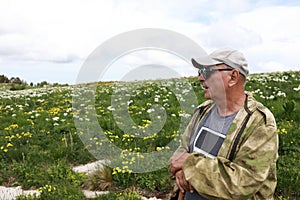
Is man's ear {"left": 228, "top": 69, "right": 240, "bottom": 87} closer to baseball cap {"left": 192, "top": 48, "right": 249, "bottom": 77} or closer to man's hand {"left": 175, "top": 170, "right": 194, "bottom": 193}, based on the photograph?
baseball cap {"left": 192, "top": 48, "right": 249, "bottom": 77}

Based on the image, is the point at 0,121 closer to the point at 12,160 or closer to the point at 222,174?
the point at 12,160

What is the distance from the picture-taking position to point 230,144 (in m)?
2.88

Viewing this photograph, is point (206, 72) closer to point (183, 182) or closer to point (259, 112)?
point (259, 112)

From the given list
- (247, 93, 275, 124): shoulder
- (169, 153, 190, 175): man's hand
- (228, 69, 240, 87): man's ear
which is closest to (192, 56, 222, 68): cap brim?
(228, 69, 240, 87): man's ear

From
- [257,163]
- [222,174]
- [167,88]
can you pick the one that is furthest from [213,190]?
[167,88]

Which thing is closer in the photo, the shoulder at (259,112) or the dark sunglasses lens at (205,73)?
the shoulder at (259,112)

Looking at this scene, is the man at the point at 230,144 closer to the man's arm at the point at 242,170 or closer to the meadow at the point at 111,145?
the man's arm at the point at 242,170

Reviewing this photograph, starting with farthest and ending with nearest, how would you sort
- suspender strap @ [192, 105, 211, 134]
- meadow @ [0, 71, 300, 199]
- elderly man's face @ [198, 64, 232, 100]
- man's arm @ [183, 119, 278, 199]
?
meadow @ [0, 71, 300, 199] → suspender strap @ [192, 105, 211, 134] → elderly man's face @ [198, 64, 232, 100] → man's arm @ [183, 119, 278, 199]

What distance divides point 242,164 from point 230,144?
213mm

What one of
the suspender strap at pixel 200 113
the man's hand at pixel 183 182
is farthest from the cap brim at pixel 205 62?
the man's hand at pixel 183 182

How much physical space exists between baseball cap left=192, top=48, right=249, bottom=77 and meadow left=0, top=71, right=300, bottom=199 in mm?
3014

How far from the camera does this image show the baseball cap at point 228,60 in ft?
9.42

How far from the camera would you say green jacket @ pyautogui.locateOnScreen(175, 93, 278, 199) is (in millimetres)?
2672

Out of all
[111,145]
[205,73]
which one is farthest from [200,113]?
[111,145]
